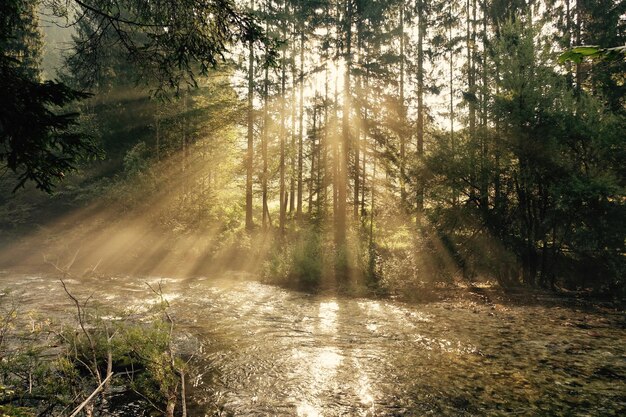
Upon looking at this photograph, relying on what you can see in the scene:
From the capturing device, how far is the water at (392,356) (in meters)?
5.63

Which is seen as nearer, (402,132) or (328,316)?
(328,316)

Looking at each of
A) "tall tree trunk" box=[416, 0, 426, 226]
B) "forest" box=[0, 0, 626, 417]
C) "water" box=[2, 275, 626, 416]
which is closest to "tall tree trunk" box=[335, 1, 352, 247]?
"forest" box=[0, 0, 626, 417]

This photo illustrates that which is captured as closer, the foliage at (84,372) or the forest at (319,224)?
the foliage at (84,372)

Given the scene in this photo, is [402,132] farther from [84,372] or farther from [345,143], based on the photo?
[84,372]

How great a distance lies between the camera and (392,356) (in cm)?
757

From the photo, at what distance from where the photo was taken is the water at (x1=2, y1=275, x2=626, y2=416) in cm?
563

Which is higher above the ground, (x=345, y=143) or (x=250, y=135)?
(x=250, y=135)

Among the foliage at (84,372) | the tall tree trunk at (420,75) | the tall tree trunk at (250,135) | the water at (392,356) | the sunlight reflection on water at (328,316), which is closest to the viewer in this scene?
the foliage at (84,372)

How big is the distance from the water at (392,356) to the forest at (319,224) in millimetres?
66

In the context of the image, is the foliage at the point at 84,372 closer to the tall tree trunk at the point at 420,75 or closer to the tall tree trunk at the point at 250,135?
the tall tree trunk at the point at 250,135

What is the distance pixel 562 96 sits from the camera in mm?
14156

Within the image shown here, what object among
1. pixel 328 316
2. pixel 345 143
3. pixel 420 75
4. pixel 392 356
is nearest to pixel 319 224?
pixel 345 143

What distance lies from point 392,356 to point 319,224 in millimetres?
16583

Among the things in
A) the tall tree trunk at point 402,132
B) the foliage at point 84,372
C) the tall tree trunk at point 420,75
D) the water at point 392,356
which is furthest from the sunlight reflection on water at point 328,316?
the tall tree trunk at point 420,75
